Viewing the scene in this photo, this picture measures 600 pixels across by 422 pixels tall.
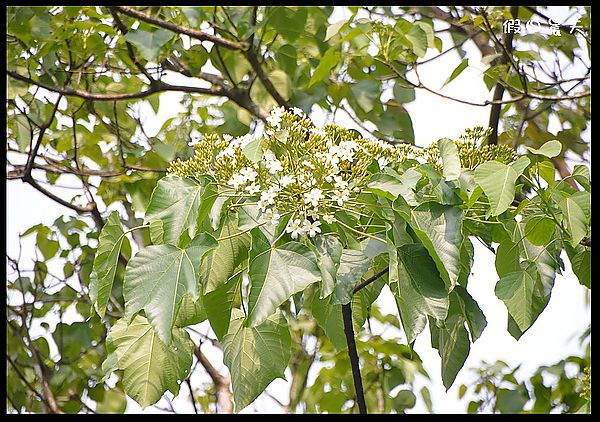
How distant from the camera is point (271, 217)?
0.76 metres

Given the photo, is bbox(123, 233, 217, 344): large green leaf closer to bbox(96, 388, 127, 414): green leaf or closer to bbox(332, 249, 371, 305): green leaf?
bbox(332, 249, 371, 305): green leaf

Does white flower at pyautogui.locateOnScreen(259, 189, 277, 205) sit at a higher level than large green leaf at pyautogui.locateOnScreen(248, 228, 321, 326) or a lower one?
higher

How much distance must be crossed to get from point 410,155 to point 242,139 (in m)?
0.20

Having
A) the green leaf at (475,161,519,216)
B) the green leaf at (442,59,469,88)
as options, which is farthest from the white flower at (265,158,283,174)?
the green leaf at (442,59,469,88)

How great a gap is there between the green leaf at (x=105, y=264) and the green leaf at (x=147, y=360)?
7 centimetres

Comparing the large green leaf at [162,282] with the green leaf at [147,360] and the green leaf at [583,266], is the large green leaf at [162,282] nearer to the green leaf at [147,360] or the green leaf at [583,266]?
the green leaf at [147,360]

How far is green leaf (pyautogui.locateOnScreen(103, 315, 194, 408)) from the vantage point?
825 mm

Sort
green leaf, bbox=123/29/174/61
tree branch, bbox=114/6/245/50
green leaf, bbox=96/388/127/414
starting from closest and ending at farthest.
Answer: green leaf, bbox=123/29/174/61 → tree branch, bbox=114/6/245/50 → green leaf, bbox=96/388/127/414

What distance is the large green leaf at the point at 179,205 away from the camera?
74 cm

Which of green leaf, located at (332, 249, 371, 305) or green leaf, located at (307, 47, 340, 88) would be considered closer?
green leaf, located at (332, 249, 371, 305)

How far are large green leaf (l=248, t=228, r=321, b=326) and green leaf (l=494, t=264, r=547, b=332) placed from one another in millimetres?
244

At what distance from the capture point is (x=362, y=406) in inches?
35.4

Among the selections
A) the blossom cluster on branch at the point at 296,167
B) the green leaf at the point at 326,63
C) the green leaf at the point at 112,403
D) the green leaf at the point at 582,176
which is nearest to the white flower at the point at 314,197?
the blossom cluster on branch at the point at 296,167

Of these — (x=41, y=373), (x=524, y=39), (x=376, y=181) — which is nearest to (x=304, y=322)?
(x=41, y=373)
